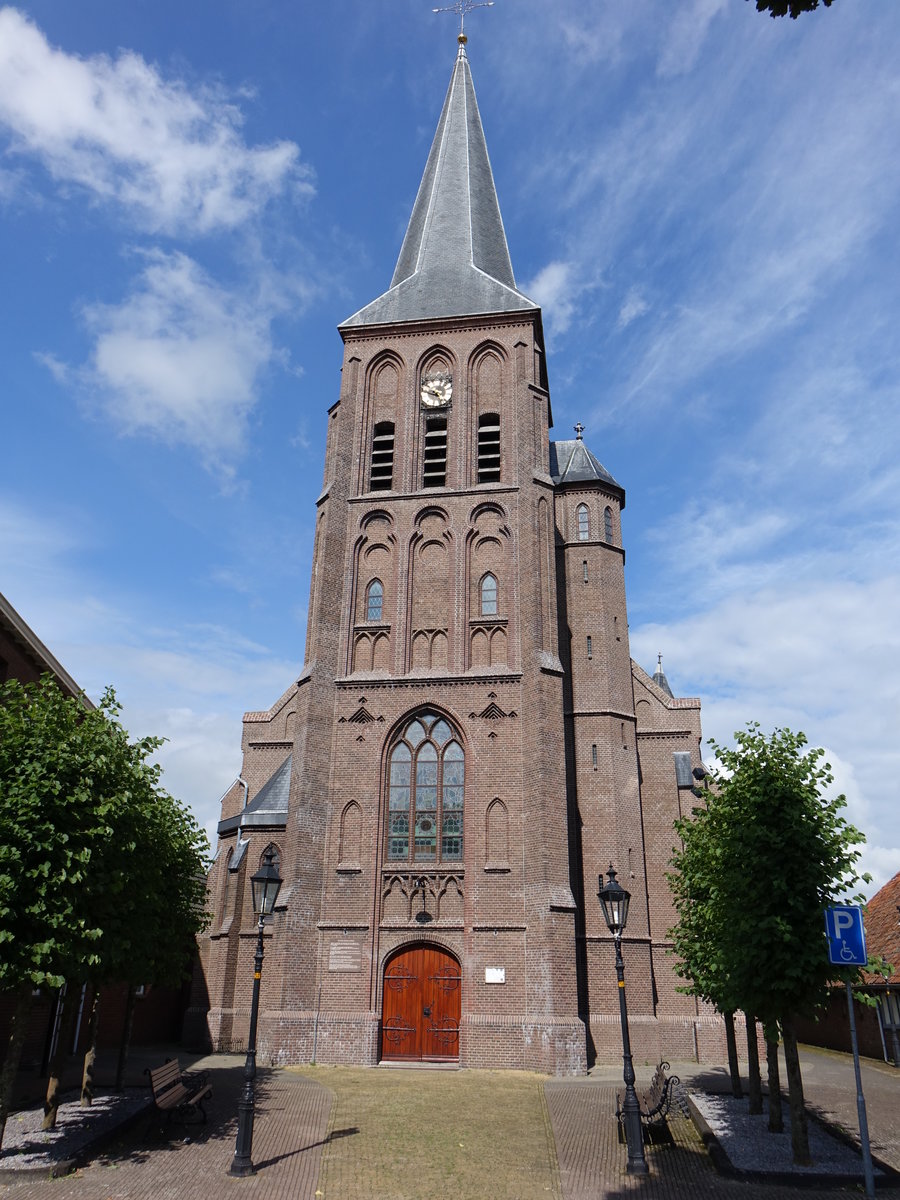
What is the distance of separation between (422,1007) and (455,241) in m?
25.6

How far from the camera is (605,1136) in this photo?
13750 mm

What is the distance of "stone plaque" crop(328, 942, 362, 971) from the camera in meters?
22.6

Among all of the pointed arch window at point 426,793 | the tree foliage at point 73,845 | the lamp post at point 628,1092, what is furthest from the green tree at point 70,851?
the pointed arch window at point 426,793

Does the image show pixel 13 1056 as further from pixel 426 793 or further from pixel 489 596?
pixel 489 596

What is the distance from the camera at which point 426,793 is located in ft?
79.9

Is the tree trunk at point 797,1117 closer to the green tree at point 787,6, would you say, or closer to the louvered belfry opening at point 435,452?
the green tree at point 787,6

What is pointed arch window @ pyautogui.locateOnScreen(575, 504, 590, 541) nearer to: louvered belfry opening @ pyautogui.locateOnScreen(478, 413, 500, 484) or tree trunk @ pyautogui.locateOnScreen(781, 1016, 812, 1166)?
louvered belfry opening @ pyautogui.locateOnScreen(478, 413, 500, 484)

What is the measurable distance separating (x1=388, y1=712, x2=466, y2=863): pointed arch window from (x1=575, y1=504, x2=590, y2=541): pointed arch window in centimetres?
853

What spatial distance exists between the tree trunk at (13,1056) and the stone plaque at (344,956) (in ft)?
38.0

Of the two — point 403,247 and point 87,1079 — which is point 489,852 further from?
point 403,247

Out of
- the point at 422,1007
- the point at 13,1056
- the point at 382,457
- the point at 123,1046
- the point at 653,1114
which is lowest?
the point at 653,1114

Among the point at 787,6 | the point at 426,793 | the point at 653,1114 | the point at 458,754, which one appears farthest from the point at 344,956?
the point at 787,6

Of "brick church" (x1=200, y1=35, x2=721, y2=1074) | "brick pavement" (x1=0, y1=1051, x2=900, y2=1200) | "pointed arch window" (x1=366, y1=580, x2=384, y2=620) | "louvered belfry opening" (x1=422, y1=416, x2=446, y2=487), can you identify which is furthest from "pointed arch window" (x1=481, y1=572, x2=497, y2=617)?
"brick pavement" (x1=0, y1=1051, x2=900, y2=1200)

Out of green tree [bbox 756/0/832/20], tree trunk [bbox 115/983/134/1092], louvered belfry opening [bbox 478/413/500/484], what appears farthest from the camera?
louvered belfry opening [bbox 478/413/500/484]
